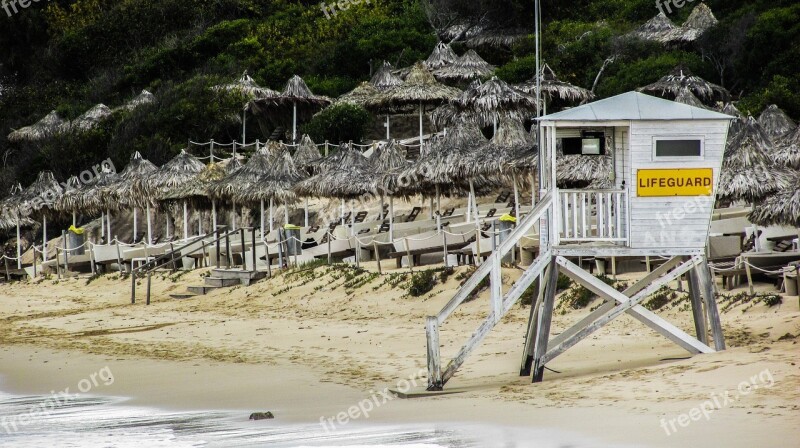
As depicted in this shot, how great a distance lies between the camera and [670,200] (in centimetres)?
1122

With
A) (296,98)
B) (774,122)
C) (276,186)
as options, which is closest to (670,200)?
(774,122)

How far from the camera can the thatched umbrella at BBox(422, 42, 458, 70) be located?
40.8m

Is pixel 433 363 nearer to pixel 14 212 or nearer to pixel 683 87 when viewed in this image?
pixel 683 87

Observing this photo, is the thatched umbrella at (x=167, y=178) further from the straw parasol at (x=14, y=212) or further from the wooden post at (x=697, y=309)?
the wooden post at (x=697, y=309)

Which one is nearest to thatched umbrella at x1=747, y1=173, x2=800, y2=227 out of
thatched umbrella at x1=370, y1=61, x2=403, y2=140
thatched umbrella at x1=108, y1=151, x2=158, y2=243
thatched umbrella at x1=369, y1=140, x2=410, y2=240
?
thatched umbrella at x1=369, y1=140, x2=410, y2=240

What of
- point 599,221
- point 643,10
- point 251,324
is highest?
point 643,10

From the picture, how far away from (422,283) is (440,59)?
2448 centimetres

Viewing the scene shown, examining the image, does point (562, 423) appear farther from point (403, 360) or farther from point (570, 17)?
point (570, 17)

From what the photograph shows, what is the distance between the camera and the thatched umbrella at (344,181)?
26.0m

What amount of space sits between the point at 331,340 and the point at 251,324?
2720 millimetres

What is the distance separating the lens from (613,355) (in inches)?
479

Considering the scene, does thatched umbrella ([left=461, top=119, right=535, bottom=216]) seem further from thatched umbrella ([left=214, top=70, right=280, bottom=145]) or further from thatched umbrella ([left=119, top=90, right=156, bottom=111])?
thatched umbrella ([left=119, top=90, right=156, bottom=111])

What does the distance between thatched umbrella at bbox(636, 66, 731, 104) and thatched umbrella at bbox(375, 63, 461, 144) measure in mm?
5870

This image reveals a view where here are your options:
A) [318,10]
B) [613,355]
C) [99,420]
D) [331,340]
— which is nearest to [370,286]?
[331,340]
